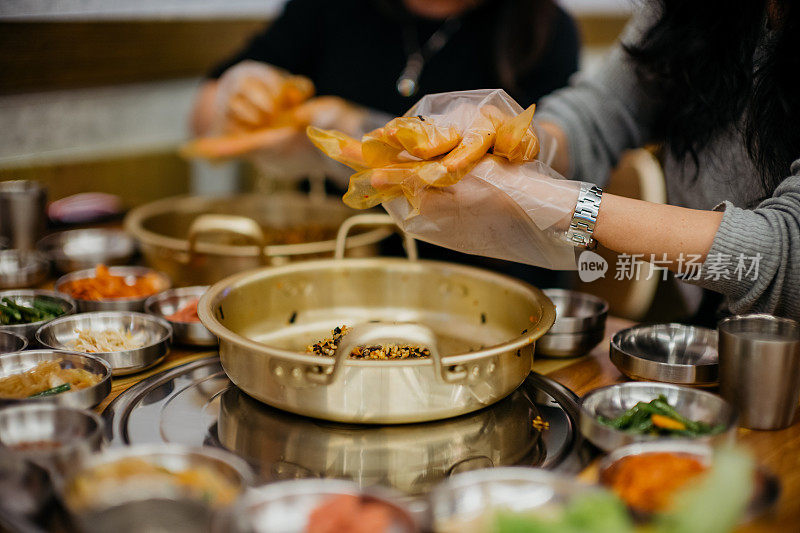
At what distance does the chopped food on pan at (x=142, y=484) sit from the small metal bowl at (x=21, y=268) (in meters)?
1.08

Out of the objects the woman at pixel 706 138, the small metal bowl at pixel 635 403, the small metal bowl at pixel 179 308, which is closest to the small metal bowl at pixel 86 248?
the small metal bowl at pixel 179 308

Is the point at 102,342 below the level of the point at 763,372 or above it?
below

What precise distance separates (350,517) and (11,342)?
90cm

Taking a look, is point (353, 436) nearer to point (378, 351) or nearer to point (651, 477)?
point (378, 351)

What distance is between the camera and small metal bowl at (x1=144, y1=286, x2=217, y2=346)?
1438 millimetres

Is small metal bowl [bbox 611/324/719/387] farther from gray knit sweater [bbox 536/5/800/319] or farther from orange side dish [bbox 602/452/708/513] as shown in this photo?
orange side dish [bbox 602/452/708/513]

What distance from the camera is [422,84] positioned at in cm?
219

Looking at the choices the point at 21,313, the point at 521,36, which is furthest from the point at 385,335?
the point at 521,36

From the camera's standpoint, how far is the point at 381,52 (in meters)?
2.24

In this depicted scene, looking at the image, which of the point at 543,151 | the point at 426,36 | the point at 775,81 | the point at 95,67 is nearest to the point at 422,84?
the point at 426,36

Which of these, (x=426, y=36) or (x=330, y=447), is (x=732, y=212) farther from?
(x=426, y=36)

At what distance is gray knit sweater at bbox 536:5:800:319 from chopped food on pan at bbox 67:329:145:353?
41.7 inches

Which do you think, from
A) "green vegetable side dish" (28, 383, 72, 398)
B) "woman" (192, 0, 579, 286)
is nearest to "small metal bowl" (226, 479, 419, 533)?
"green vegetable side dish" (28, 383, 72, 398)

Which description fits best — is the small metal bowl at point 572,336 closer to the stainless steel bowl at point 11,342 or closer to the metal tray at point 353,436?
the metal tray at point 353,436
